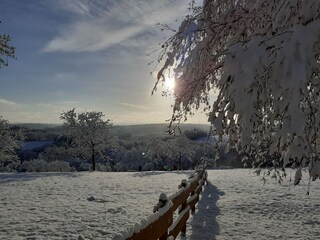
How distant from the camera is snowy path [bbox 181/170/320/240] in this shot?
336 inches

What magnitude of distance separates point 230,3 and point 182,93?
1308mm

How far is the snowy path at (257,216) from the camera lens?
8523 millimetres

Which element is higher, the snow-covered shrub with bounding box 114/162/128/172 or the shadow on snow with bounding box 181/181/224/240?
the shadow on snow with bounding box 181/181/224/240

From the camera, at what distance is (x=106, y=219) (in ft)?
34.0

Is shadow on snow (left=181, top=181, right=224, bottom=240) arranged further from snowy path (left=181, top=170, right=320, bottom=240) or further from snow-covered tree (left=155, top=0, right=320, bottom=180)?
snow-covered tree (left=155, top=0, right=320, bottom=180)

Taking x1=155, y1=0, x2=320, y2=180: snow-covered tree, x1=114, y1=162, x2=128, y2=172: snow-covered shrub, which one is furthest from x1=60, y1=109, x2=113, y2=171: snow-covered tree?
x1=155, y1=0, x2=320, y2=180: snow-covered tree

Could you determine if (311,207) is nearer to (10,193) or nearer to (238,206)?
(238,206)

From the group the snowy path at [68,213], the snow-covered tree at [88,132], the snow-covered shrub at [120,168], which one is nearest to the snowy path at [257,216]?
the snowy path at [68,213]

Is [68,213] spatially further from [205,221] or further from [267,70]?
[267,70]

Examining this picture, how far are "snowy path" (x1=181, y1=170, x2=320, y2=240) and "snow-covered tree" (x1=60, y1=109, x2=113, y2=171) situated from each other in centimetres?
3484

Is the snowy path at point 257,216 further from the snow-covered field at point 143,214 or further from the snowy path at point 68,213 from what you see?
the snowy path at point 68,213

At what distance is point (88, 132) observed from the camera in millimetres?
49250

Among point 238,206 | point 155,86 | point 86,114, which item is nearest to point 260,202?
point 238,206

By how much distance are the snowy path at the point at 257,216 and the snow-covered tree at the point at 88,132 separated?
114 feet
